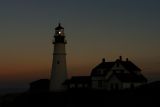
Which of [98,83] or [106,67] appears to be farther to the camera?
[106,67]

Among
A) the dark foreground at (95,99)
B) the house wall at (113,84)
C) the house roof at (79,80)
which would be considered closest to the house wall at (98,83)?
the house roof at (79,80)

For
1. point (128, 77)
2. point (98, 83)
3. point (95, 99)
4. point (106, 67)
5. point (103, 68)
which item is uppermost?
point (106, 67)

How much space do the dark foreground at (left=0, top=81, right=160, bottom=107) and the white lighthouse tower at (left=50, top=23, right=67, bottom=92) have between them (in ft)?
9.60

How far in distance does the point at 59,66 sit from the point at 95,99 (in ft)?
40.9

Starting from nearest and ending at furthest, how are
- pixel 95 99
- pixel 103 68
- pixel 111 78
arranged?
pixel 95 99, pixel 111 78, pixel 103 68

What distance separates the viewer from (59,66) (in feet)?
212

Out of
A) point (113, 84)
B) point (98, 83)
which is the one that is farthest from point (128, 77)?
point (98, 83)

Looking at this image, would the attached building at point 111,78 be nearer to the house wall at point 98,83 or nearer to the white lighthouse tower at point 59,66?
the house wall at point 98,83

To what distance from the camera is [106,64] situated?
66062 millimetres

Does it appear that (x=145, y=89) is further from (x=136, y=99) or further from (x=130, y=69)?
(x=130, y=69)

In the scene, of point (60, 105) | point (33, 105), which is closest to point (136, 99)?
point (60, 105)

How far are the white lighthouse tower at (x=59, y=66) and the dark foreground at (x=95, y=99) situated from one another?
2926 millimetres

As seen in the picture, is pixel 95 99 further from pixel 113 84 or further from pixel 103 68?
pixel 103 68

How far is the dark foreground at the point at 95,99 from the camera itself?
48.7 meters
